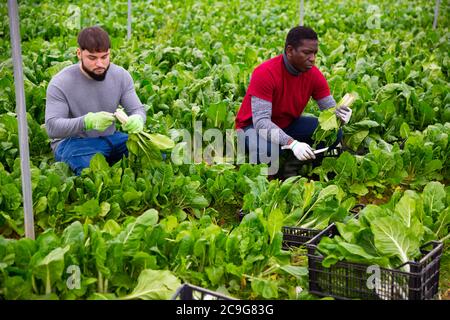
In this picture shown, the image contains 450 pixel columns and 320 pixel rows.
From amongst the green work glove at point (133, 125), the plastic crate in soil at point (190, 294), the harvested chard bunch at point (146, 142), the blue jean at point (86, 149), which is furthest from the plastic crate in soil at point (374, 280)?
the blue jean at point (86, 149)

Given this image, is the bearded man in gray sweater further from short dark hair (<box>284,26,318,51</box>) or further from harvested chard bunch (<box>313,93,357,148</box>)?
harvested chard bunch (<box>313,93,357,148</box>)

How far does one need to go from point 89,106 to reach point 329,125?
1926 mm

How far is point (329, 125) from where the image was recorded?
5402mm

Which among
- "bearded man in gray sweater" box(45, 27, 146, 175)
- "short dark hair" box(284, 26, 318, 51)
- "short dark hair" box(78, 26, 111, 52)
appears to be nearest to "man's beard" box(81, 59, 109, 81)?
"bearded man in gray sweater" box(45, 27, 146, 175)

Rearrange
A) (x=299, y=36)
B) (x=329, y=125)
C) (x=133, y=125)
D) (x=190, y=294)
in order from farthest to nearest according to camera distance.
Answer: (x=329, y=125)
(x=299, y=36)
(x=133, y=125)
(x=190, y=294)

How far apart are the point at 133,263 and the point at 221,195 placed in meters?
1.46

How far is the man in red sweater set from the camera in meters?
5.16

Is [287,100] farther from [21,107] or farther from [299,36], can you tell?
[21,107]

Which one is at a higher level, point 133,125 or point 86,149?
point 133,125

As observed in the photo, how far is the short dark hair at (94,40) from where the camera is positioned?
4.51 metres

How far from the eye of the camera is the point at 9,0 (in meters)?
3.47

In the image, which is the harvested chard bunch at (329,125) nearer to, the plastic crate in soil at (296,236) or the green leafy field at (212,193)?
the green leafy field at (212,193)

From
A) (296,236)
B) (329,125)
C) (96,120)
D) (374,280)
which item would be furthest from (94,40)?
(374,280)

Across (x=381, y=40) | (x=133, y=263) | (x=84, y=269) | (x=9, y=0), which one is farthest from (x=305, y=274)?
(x=381, y=40)
